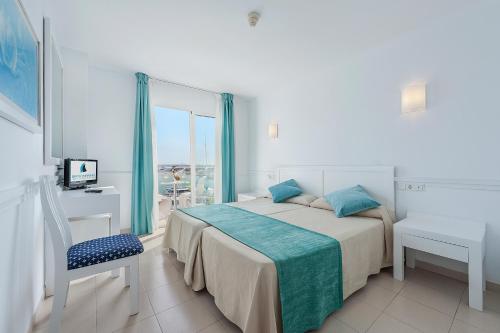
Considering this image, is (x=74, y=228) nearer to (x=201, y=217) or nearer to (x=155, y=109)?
(x=201, y=217)

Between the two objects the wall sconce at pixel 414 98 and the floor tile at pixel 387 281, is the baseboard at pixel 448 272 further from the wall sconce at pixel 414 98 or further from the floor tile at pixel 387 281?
the wall sconce at pixel 414 98

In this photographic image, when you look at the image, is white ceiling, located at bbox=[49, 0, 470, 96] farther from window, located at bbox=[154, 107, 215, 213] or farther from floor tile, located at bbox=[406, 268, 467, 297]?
floor tile, located at bbox=[406, 268, 467, 297]

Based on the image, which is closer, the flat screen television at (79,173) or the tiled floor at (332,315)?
the tiled floor at (332,315)

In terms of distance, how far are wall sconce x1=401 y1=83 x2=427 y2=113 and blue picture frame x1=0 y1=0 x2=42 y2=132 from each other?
3175mm

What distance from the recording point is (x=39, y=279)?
5.60ft

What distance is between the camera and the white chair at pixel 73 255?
4.51 feet

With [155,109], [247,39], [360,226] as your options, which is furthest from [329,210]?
[155,109]

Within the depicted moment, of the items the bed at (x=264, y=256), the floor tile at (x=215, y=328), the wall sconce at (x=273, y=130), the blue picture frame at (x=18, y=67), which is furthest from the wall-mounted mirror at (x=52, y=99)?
the wall sconce at (x=273, y=130)

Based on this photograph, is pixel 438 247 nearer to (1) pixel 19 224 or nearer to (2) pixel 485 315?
(2) pixel 485 315

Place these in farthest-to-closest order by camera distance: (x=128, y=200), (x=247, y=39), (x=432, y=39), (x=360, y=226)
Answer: (x=128, y=200), (x=247, y=39), (x=432, y=39), (x=360, y=226)

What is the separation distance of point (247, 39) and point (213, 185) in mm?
2817

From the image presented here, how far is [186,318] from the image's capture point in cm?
155

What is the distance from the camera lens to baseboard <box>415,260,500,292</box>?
1.86m

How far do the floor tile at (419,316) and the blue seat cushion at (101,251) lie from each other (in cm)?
207
